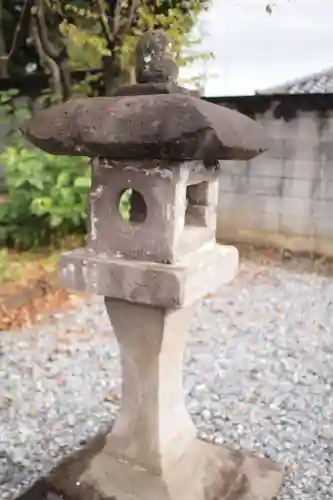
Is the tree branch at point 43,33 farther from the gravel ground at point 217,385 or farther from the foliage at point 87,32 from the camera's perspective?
the gravel ground at point 217,385

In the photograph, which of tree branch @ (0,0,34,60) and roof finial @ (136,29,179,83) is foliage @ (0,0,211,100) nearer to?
tree branch @ (0,0,34,60)

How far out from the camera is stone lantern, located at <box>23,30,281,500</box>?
5.69 feet

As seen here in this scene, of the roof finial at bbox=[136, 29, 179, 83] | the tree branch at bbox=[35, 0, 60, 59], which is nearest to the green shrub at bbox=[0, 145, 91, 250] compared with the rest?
the tree branch at bbox=[35, 0, 60, 59]

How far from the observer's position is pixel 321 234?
6145 millimetres

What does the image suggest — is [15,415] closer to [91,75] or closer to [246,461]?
[246,461]

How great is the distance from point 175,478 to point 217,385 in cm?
133

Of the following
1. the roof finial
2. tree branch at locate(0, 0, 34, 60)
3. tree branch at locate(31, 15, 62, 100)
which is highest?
tree branch at locate(0, 0, 34, 60)

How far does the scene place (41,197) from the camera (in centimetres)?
555

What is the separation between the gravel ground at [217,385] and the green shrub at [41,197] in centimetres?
112

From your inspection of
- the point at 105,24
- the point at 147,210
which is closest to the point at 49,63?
the point at 105,24

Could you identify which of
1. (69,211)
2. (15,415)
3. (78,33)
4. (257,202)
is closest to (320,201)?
(257,202)

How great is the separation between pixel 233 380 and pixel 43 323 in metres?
1.65

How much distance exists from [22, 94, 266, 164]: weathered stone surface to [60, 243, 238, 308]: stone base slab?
0.35 m

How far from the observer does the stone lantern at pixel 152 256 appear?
1.74 meters
